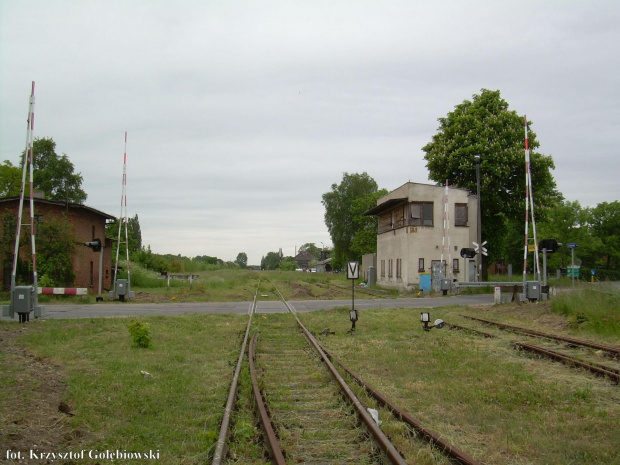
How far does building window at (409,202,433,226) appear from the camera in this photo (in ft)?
126

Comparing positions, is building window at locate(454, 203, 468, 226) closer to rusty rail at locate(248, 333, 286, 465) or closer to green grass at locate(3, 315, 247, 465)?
green grass at locate(3, 315, 247, 465)

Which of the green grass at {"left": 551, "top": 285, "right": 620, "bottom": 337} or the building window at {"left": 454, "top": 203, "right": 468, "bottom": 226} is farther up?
the building window at {"left": 454, "top": 203, "right": 468, "bottom": 226}

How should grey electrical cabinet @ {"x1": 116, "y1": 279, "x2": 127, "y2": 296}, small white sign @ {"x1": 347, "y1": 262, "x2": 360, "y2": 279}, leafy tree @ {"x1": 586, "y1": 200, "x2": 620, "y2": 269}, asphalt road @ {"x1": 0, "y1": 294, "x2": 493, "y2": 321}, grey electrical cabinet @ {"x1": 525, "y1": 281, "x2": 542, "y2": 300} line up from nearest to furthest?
small white sign @ {"x1": 347, "y1": 262, "x2": 360, "y2": 279} → asphalt road @ {"x1": 0, "y1": 294, "x2": 493, "y2": 321} → grey electrical cabinet @ {"x1": 525, "y1": 281, "x2": 542, "y2": 300} → grey electrical cabinet @ {"x1": 116, "y1": 279, "x2": 127, "y2": 296} → leafy tree @ {"x1": 586, "y1": 200, "x2": 620, "y2": 269}

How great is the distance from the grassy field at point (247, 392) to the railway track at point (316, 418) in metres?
0.23

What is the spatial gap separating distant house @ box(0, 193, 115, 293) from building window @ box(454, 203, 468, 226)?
24763mm

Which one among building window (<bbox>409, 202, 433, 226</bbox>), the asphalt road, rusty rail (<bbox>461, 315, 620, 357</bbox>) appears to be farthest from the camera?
building window (<bbox>409, 202, 433, 226</bbox>)

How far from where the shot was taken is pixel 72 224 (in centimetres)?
3434

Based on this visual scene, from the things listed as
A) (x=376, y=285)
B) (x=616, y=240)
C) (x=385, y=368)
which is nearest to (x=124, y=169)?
(x=385, y=368)

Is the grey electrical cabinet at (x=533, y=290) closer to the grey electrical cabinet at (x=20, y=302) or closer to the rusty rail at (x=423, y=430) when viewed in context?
the rusty rail at (x=423, y=430)

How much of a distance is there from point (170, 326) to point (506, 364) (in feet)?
32.4

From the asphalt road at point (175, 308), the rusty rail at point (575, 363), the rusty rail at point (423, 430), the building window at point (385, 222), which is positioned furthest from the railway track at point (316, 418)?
the building window at point (385, 222)

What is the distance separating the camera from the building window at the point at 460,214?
3894 centimetres

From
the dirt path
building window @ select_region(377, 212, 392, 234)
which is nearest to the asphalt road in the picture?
the dirt path

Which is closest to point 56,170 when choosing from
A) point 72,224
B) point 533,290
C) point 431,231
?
point 72,224
